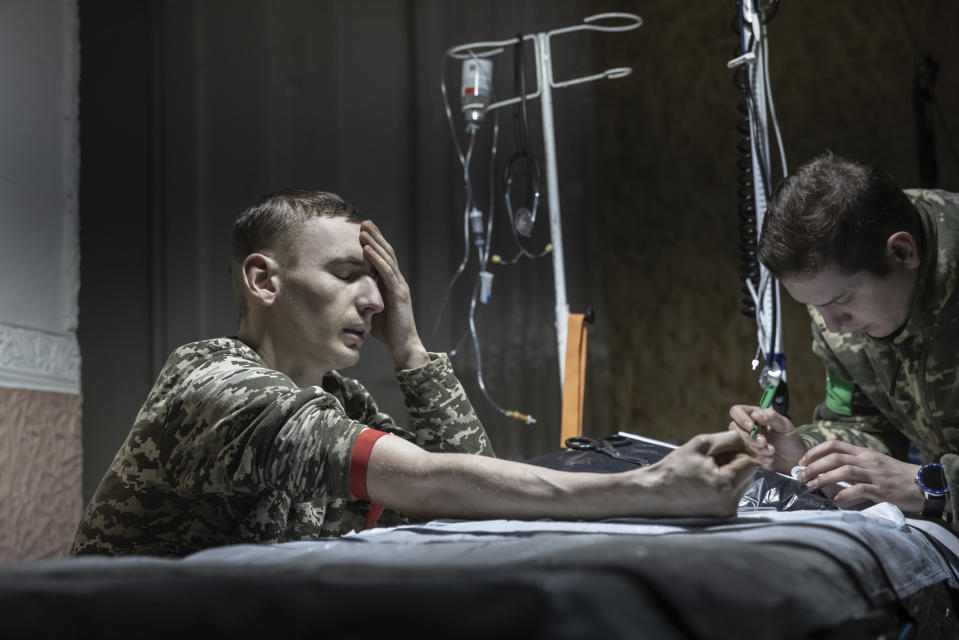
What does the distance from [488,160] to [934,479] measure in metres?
2.30

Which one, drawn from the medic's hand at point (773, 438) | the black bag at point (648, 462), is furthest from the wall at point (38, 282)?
the medic's hand at point (773, 438)

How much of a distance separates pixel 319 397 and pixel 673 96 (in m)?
2.92

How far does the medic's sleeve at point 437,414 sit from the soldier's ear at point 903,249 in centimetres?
81

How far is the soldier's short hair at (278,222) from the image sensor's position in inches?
64.1

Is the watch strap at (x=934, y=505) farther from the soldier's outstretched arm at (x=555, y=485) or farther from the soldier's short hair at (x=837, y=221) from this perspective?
the soldier's outstretched arm at (x=555, y=485)

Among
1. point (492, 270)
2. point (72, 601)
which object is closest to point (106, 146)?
point (492, 270)

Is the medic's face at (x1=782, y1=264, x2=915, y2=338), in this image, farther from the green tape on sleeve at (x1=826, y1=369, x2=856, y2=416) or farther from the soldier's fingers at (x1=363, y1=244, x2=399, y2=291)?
the soldier's fingers at (x1=363, y1=244, x2=399, y2=291)

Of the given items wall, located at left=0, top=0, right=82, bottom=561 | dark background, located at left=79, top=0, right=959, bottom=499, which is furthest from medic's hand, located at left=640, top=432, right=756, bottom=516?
dark background, located at left=79, top=0, right=959, bottom=499

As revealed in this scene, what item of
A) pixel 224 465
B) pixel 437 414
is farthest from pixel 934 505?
pixel 224 465

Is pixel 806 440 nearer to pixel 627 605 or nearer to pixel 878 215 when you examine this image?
pixel 878 215

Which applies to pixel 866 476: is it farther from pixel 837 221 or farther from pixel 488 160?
pixel 488 160

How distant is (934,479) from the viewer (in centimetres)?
157

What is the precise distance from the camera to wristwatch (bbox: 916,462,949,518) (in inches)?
61.1

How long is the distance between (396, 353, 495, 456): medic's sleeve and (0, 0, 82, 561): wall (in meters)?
1.44
